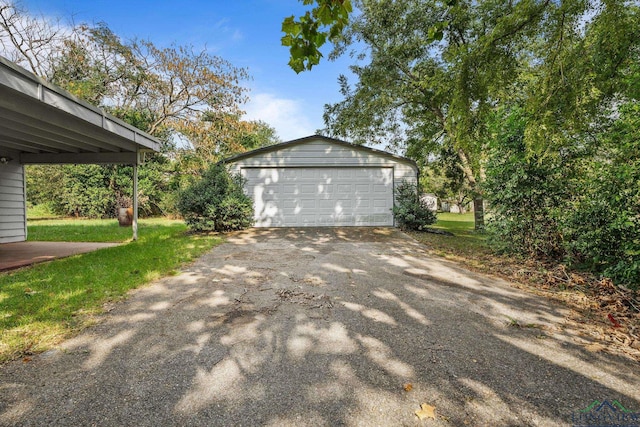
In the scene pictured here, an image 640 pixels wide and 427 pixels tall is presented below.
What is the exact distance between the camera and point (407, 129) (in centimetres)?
1230

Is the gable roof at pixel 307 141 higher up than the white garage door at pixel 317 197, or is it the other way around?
the gable roof at pixel 307 141

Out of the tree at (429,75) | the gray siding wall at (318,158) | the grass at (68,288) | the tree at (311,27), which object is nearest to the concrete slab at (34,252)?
the grass at (68,288)

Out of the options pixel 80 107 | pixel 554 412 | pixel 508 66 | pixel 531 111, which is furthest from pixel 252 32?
pixel 554 412

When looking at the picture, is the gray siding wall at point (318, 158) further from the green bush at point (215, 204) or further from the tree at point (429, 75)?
the green bush at point (215, 204)

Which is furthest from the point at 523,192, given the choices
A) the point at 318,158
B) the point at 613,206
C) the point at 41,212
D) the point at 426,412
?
the point at 41,212

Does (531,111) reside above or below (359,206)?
above

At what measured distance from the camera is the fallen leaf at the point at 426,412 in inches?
62.2

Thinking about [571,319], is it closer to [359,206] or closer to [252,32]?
[359,206]

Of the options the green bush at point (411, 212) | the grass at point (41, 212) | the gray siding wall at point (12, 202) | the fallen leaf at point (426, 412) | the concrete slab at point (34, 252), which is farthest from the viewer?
the grass at point (41, 212)

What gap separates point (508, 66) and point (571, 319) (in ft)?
11.1

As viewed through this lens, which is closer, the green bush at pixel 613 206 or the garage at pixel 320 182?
the green bush at pixel 613 206

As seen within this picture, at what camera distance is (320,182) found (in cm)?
1068

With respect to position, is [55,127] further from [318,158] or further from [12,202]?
[318,158]

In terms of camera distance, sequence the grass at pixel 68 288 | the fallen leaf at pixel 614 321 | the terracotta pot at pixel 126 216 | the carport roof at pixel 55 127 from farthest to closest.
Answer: the terracotta pot at pixel 126 216 → the carport roof at pixel 55 127 → the fallen leaf at pixel 614 321 → the grass at pixel 68 288
